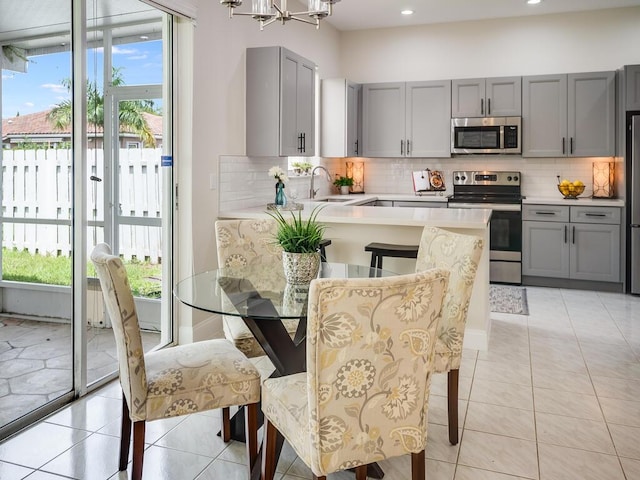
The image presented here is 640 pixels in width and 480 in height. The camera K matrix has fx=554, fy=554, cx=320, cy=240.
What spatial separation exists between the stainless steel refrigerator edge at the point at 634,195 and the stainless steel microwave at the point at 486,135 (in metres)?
1.13

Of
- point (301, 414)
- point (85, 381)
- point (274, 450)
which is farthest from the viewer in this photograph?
point (85, 381)

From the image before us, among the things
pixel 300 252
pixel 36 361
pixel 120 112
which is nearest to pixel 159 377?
pixel 300 252

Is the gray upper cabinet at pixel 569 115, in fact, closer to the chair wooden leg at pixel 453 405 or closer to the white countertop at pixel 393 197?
the white countertop at pixel 393 197

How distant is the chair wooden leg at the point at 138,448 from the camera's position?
2.03 meters

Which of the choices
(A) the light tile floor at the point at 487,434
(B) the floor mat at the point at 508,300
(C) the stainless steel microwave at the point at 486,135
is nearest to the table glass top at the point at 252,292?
(A) the light tile floor at the point at 487,434

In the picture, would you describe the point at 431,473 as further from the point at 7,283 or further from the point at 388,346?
the point at 7,283

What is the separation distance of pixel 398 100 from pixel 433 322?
543 cm

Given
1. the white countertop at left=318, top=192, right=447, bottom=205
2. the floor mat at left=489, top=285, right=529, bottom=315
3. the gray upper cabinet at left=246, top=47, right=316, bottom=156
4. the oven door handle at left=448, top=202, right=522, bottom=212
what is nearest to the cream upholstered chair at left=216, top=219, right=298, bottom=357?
the gray upper cabinet at left=246, top=47, right=316, bottom=156

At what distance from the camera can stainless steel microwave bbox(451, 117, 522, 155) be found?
6.24 m

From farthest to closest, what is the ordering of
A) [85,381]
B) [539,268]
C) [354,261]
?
[539,268] → [354,261] → [85,381]

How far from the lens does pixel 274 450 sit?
2016mm

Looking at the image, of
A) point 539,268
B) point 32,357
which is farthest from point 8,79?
point 539,268

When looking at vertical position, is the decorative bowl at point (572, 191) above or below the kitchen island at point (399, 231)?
above

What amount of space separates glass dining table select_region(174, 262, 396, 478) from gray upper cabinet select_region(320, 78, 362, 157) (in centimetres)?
394
